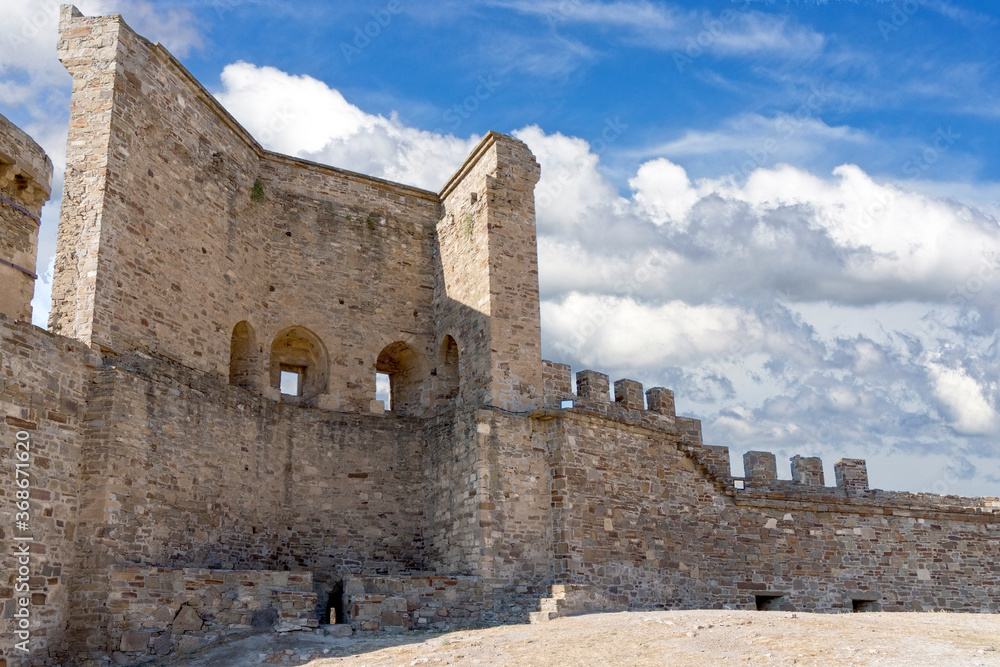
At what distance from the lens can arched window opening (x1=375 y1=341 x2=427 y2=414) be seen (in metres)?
16.8

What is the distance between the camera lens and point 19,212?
11.7 meters

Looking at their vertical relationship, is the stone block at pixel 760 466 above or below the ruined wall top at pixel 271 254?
below

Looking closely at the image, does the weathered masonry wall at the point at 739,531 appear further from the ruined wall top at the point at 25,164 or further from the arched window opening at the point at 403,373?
the ruined wall top at the point at 25,164

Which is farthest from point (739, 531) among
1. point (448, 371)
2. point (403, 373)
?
point (403, 373)

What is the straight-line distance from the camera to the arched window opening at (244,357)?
15320mm

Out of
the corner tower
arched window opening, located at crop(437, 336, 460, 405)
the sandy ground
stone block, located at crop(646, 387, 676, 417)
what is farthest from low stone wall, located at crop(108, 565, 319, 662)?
stone block, located at crop(646, 387, 676, 417)

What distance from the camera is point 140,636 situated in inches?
428

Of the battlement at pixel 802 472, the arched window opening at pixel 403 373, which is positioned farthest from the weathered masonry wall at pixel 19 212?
the battlement at pixel 802 472

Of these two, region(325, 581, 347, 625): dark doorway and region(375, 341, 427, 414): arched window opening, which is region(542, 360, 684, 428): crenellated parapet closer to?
region(375, 341, 427, 414): arched window opening

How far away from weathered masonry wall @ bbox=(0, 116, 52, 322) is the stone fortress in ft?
0.13

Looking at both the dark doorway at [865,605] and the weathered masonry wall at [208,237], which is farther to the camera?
the dark doorway at [865,605]

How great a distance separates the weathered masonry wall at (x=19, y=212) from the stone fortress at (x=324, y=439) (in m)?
0.04

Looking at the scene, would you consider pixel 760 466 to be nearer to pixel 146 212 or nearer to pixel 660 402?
pixel 660 402

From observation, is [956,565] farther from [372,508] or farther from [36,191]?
[36,191]
